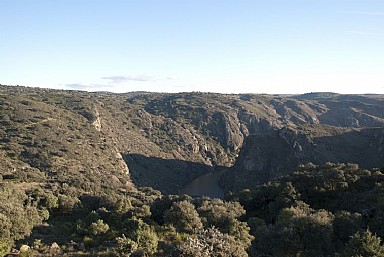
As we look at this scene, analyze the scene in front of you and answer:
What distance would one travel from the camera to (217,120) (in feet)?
584

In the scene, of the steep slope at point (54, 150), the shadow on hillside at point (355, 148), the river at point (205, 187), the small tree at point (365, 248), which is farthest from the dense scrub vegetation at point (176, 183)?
the river at point (205, 187)

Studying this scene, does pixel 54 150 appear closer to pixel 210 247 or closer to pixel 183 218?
pixel 183 218

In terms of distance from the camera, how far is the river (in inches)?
4368

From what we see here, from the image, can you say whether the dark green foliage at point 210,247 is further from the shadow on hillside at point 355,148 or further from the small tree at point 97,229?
the shadow on hillside at point 355,148

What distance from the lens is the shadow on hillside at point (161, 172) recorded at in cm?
10312

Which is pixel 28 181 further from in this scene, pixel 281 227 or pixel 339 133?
pixel 339 133

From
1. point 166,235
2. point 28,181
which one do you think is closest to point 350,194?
point 166,235

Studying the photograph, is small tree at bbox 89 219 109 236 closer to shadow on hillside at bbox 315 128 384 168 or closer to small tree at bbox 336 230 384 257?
small tree at bbox 336 230 384 257

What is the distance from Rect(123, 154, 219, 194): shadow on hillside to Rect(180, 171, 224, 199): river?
75.9 inches

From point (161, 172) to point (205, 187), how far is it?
16159 mm

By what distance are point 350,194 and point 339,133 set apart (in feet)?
237

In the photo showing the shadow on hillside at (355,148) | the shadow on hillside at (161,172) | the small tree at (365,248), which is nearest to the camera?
the small tree at (365,248)

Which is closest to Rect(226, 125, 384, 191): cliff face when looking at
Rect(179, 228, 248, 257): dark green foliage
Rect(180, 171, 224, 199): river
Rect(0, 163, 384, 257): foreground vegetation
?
Rect(180, 171, 224, 199): river

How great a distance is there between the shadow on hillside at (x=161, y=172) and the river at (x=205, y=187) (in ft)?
6.32
